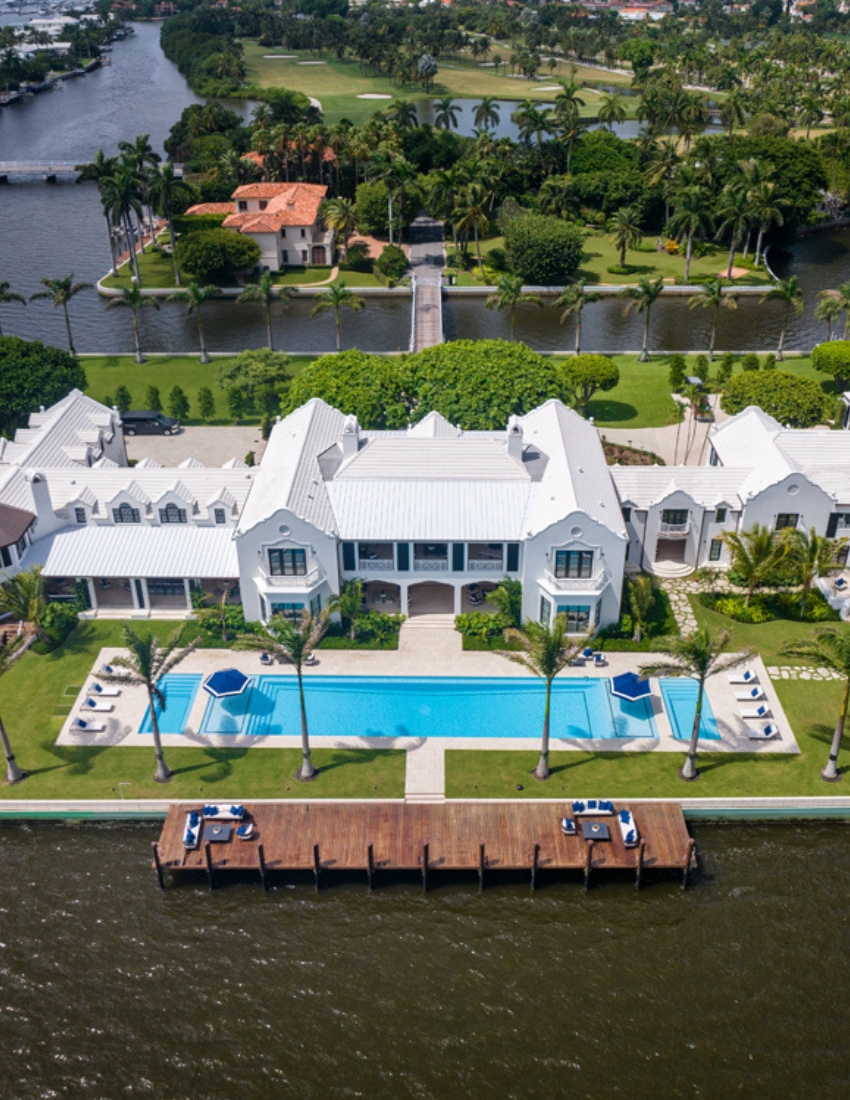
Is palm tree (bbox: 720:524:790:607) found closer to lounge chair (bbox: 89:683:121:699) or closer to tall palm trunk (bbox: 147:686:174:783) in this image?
tall palm trunk (bbox: 147:686:174:783)

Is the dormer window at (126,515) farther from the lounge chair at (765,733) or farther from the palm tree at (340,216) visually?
the palm tree at (340,216)

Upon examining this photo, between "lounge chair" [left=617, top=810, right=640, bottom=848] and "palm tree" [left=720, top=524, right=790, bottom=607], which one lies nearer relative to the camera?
"lounge chair" [left=617, top=810, right=640, bottom=848]

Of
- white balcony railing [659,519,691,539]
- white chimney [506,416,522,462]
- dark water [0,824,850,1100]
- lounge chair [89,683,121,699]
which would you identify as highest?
white chimney [506,416,522,462]

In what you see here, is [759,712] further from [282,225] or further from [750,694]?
[282,225]

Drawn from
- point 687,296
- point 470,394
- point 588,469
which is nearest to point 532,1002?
point 588,469

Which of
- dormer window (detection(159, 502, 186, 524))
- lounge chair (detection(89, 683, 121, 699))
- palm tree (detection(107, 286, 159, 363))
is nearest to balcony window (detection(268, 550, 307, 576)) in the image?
dormer window (detection(159, 502, 186, 524))

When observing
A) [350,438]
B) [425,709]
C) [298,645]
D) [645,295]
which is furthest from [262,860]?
[645,295]

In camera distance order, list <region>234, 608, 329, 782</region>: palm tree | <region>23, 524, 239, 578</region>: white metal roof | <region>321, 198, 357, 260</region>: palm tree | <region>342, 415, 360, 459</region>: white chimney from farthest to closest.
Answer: <region>321, 198, 357, 260</region>: palm tree → <region>342, 415, 360, 459</region>: white chimney → <region>23, 524, 239, 578</region>: white metal roof → <region>234, 608, 329, 782</region>: palm tree
